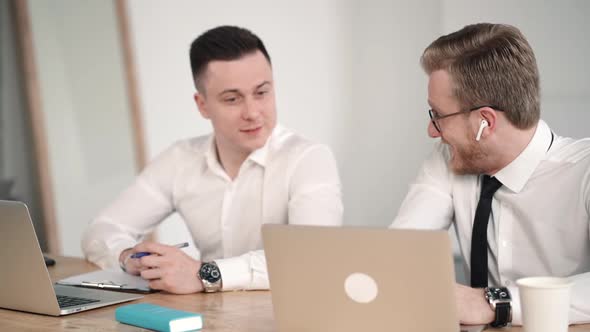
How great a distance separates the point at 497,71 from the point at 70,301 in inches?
49.7

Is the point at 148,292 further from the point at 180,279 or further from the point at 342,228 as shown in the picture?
the point at 342,228

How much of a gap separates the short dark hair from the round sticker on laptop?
1423mm

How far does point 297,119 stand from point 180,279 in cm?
265

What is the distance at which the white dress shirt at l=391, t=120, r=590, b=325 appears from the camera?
2.16 metres

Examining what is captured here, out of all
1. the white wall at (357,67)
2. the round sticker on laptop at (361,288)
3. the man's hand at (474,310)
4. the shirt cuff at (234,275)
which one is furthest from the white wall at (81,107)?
the round sticker on laptop at (361,288)

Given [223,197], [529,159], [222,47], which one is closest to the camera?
[529,159]

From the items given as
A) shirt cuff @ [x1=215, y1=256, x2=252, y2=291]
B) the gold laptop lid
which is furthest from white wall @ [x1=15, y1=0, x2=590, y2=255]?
the gold laptop lid

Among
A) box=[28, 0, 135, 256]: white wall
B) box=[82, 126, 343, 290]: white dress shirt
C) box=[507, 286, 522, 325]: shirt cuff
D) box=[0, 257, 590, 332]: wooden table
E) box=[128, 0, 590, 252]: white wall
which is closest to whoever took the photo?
box=[507, 286, 522, 325]: shirt cuff

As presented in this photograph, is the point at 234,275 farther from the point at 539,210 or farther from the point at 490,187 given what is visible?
the point at 539,210

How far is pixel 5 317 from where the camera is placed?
2.09 meters

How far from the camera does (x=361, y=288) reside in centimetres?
152

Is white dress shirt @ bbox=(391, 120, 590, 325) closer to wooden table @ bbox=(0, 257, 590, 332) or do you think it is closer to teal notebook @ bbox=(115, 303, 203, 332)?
wooden table @ bbox=(0, 257, 590, 332)

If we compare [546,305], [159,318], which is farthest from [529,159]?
[159,318]

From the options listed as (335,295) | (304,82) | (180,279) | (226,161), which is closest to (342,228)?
(335,295)
